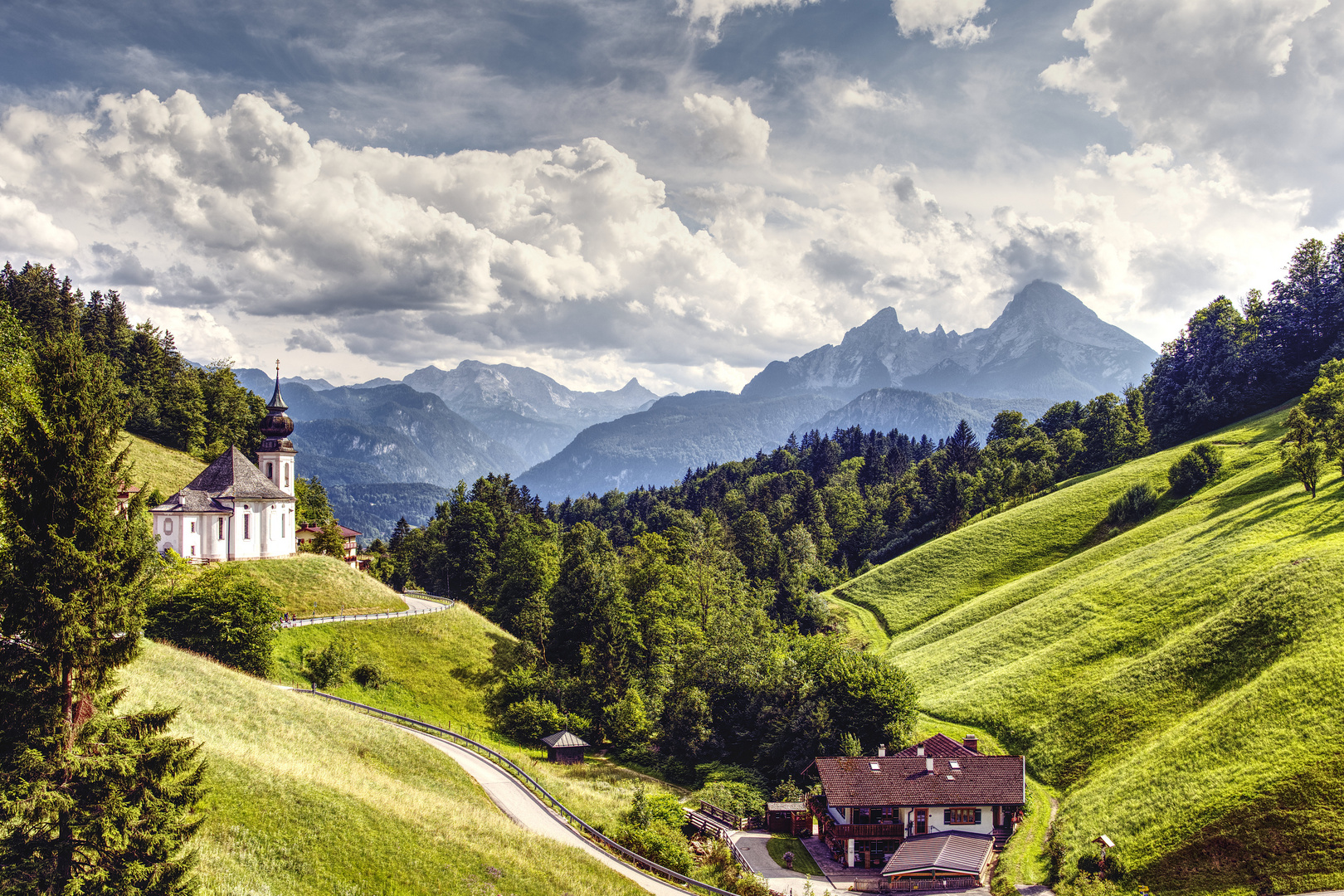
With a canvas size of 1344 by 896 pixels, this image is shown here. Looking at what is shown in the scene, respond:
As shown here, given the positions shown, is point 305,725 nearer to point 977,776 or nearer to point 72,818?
point 72,818

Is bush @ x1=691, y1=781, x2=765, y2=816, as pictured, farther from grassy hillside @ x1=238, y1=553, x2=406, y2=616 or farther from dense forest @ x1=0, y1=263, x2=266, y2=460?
dense forest @ x1=0, y1=263, x2=266, y2=460

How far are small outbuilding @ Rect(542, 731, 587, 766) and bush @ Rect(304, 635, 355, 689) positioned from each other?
1600cm

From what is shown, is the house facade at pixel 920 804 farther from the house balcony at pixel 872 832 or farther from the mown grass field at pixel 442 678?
the mown grass field at pixel 442 678

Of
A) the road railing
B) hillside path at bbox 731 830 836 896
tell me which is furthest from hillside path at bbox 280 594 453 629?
hillside path at bbox 731 830 836 896

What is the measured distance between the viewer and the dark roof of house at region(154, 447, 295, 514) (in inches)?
2601

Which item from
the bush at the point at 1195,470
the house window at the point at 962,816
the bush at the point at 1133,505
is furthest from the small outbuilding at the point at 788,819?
the bush at the point at 1195,470

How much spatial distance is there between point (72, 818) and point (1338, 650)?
54866 mm

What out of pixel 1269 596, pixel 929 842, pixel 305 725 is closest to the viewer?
pixel 305 725

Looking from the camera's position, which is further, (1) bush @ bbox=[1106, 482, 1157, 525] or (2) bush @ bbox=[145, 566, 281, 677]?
(1) bush @ bbox=[1106, 482, 1157, 525]

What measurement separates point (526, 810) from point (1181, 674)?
41.2m

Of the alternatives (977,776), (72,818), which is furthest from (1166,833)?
→ (72,818)

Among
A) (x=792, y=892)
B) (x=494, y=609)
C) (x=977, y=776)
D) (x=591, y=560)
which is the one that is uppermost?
(x=591, y=560)

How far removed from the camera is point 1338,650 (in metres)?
39.6

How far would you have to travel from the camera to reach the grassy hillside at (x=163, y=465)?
263ft
